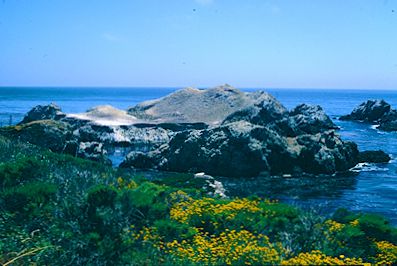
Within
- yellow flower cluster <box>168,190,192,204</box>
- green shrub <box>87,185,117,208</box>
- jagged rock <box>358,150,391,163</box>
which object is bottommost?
jagged rock <box>358,150,391,163</box>

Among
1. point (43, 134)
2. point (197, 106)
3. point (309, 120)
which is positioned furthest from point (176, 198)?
point (197, 106)

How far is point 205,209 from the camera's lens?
12633 mm

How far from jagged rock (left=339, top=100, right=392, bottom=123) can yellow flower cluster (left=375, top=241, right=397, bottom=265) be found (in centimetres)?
7257

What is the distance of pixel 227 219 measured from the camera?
1196 cm

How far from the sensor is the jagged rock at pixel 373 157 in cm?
4216

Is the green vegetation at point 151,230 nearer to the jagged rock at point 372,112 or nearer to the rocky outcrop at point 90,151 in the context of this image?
the rocky outcrop at point 90,151

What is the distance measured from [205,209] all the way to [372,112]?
78803mm

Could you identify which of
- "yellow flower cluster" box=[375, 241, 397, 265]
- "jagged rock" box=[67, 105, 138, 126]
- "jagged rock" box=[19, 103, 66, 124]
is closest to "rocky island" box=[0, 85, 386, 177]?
"jagged rock" box=[67, 105, 138, 126]

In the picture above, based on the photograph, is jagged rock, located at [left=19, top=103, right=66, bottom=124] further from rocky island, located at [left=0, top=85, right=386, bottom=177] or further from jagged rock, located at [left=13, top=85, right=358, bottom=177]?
jagged rock, located at [left=13, top=85, right=358, bottom=177]

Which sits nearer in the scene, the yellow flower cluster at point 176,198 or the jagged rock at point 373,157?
the yellow flower cluster at point 176,198

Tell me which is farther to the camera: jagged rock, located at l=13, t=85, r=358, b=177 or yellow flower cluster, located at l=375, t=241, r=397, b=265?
jagged rock, located at l=13, t=85, r=358, b=177

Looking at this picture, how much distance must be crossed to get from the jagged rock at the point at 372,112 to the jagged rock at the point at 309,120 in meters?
26.1

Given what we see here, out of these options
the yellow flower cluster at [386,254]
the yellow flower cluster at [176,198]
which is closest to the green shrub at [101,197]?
the yellow flower cluster at [176,198]

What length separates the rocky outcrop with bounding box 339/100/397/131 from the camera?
77.7 meters
